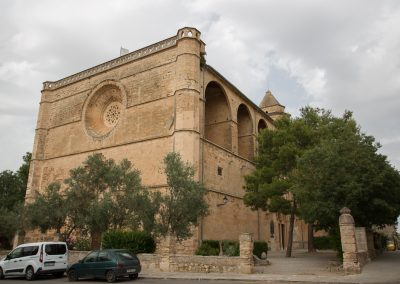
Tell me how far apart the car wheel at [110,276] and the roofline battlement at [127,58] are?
15451mm

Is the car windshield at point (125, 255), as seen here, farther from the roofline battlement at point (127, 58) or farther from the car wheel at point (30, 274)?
the roofline battlement at point (127, 58)

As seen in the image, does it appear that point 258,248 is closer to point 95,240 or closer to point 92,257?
point 95,240

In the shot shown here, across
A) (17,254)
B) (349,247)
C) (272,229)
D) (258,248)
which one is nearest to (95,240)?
(17,254)

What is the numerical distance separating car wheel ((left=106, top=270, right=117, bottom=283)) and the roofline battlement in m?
15.5

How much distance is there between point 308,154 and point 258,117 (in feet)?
51.2

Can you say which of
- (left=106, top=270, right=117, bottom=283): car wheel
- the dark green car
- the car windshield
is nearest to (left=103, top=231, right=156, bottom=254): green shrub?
the dark green car

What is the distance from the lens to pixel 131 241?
1567 cm

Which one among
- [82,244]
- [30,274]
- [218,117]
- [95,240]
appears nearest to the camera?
[30,274]

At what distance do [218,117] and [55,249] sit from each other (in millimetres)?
16482

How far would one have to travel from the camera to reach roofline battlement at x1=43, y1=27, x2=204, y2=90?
22.6 meters

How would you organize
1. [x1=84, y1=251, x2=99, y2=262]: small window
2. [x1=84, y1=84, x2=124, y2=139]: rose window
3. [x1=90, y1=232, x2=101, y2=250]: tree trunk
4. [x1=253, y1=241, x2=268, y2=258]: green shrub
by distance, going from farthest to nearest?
[x1=84, y1=84, x2=124, y2=139]: rose window → [x1=90, y1=232, x2=101, y2=250]: tree trunk → [x1=253, y1=241, x2=268, y2=258]: green shrub → [x1=84, y1=251, x2=99, y2=262]: small window

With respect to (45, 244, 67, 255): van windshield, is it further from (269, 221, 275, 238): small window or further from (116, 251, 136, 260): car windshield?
(269, 221, 275, 238): small window

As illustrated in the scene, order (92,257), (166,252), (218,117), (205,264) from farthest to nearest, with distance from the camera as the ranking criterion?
(218,117)
(166,252)
(205,264)
(92,257)

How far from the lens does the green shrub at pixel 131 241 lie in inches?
615
